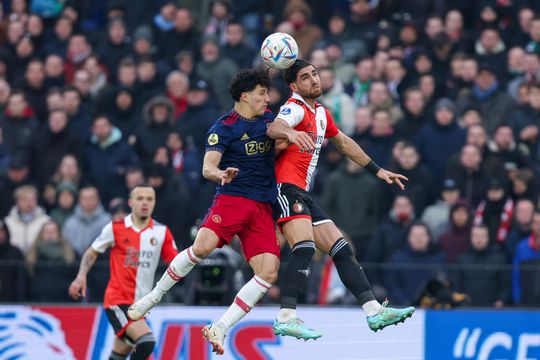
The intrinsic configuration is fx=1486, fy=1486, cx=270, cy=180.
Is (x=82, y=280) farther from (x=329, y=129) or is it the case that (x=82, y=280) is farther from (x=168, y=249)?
(x=329, y=129)

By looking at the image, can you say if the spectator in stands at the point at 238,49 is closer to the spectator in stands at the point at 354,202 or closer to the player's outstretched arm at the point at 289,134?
the spectator in stands at the point at 354,202

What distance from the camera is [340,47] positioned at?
20016 millimetres

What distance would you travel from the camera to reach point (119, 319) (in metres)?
14.1

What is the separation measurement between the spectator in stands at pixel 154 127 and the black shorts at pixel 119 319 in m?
4.54

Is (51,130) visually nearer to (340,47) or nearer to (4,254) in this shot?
(4,254)

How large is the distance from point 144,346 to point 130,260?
0.85 meters

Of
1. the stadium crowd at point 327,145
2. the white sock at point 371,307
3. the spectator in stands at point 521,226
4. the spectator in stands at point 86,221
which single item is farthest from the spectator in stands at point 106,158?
the white sock at point 371,307

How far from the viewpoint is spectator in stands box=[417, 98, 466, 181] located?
59.1 ft

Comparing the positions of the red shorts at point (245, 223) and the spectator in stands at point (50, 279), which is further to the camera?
the spectator in stands at point (50, 279)

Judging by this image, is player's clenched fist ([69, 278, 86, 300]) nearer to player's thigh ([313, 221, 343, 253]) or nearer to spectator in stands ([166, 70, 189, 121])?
player's thigh ([313, 221, 343, 253])

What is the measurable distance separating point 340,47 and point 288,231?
7.66 m

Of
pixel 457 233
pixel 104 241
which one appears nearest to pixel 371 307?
pixel 104 241

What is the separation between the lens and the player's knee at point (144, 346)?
1402cm

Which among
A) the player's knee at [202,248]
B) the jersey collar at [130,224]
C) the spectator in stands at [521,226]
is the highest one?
the spectator in stands at [521,226]
